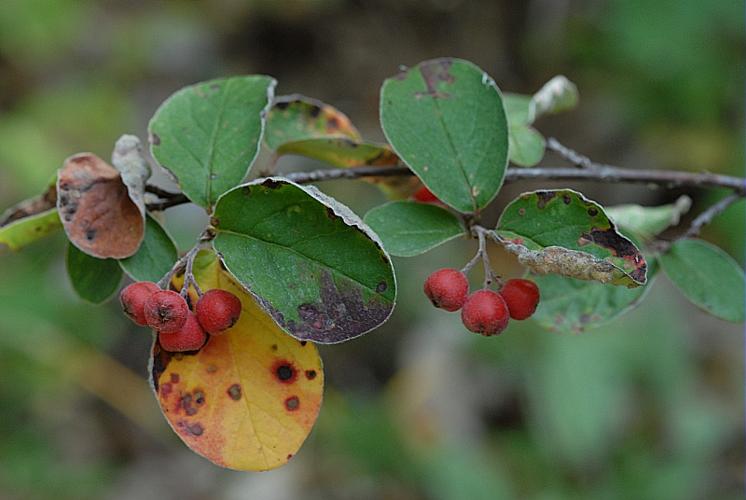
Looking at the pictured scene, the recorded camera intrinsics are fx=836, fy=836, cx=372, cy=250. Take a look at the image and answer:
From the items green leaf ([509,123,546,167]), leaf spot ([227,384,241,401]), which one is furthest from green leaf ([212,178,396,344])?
green leaf ([509,123,546,167])

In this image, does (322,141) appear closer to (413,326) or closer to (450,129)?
(450,129)

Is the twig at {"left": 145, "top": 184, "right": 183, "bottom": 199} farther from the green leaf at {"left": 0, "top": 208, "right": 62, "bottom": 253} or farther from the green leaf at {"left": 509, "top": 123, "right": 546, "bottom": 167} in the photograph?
→ the green leaf at {"left": 509, "top": 123, "right": 546, "bottom": 167}

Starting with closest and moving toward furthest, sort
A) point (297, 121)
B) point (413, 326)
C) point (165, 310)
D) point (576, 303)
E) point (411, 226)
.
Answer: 1. point (165, 310)
2. point (411, 226)
3. point (576, 303)
4. point (297, 121)
5. point (413, 326)

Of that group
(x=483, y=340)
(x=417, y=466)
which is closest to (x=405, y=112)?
(x=417, y=466)

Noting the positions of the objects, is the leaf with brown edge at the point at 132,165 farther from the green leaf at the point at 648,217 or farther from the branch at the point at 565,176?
the green leaf at the point at 648,217

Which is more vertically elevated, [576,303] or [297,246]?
[297,246]

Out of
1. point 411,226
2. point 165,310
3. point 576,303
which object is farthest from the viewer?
point 576,303

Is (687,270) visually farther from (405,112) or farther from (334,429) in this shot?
(334,429)

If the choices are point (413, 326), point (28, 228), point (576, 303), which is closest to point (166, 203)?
point (28, 228)
